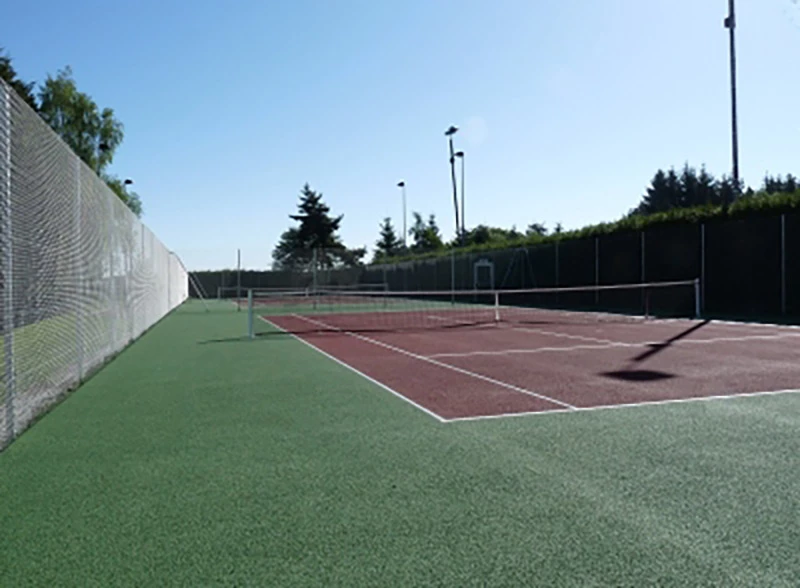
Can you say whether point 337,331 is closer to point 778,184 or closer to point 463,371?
point 463,371

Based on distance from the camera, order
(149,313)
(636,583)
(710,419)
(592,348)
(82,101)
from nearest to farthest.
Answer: (636,583) → (710,419) → (592,348) → (149,313) → (82,101)

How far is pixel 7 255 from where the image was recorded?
5.83 m

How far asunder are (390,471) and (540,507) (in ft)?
3.78

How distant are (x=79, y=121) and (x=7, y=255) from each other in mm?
39586

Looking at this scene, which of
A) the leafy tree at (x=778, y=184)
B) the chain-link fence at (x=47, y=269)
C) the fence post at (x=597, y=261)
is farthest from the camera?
the leafy tree at (x=778, y=184)

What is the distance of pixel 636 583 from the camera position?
9.94 feet

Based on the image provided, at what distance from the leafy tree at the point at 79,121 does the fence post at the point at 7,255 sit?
→ 37339 millimetres

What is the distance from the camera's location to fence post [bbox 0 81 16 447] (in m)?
5.73

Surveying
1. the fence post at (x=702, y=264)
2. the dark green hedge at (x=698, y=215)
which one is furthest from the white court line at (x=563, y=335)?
the dark green hedge at (x=698, y=215)

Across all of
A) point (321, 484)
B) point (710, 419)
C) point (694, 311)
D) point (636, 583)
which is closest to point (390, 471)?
point (321, 484)

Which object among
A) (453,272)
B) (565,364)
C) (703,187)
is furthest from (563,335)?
(703,187)

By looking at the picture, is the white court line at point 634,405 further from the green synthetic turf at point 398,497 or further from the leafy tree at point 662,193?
the leafy tree at point 662,193

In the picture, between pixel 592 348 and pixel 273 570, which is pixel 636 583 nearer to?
pixel 273 570

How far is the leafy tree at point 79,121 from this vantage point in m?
→ 40.4
